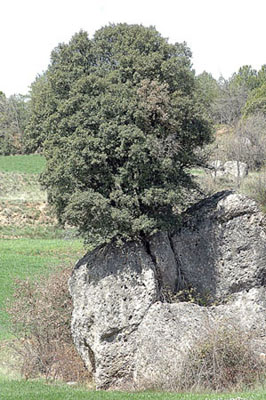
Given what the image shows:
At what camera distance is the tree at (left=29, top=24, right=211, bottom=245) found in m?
15.7

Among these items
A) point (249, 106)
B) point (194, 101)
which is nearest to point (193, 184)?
point (194, 101)

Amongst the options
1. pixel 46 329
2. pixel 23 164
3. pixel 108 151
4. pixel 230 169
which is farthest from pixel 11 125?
pixel 108 151

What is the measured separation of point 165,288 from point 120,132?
16.6 ft

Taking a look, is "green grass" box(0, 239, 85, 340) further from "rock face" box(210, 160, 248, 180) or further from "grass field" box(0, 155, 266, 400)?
"rock face" box(210, 160, 248, 180)

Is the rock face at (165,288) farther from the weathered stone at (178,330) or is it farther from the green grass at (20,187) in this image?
the green grass at (20,187)

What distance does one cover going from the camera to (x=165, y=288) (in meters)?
16.8

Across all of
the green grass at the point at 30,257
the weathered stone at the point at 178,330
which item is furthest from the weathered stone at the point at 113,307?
the green grass at the point at 30,257

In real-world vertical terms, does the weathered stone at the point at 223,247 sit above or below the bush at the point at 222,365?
above

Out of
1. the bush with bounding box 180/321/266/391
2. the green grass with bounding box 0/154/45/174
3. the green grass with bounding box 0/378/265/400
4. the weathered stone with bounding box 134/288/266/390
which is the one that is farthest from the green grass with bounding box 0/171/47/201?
the green grass with bounding box 0/378/265/400

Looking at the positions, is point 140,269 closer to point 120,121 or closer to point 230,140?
point 120,121

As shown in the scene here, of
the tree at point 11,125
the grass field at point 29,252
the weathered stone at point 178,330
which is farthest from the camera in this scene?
the tree at point 11,125

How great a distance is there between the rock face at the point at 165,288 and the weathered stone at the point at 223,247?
0.10 feet

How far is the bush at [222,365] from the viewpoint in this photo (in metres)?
13.2

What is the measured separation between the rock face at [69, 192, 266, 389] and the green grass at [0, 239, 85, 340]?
29.0 feet
